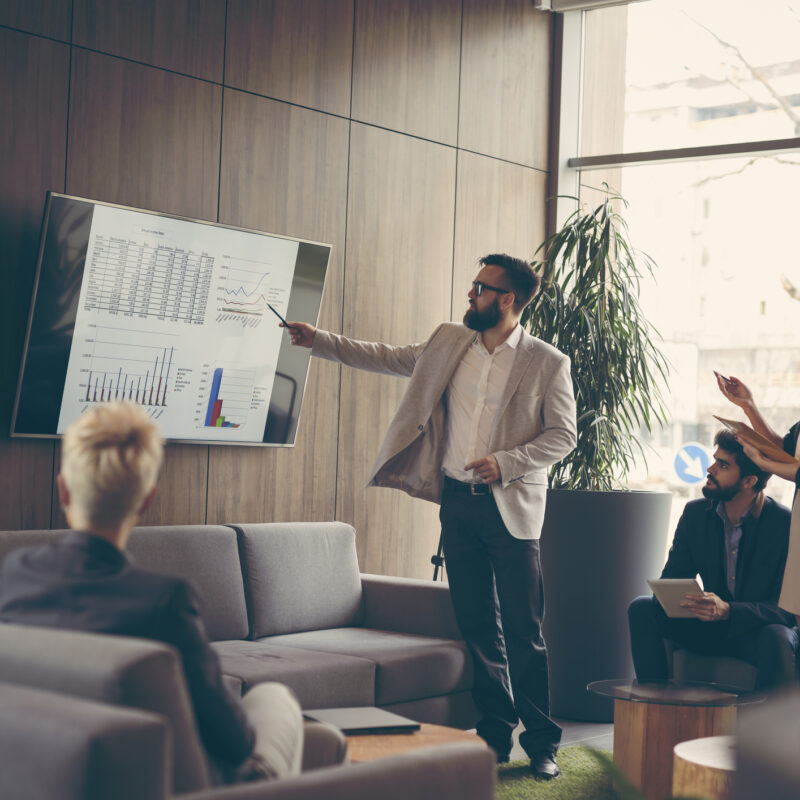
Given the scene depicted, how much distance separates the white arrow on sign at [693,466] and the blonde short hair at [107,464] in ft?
14.1

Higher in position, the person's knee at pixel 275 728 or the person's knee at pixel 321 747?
the person's knee at pixel 275 728

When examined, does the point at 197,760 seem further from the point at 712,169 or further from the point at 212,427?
the point at 712,169

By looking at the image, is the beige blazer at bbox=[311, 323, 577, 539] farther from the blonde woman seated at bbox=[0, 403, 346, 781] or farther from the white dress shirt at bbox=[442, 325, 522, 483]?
the blonde woman seated at bbox=[0, 403, 346, 781]

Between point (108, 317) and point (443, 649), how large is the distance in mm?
1717

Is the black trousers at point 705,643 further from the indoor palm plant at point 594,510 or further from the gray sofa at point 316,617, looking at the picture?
the indoor palm plant at point 594,510

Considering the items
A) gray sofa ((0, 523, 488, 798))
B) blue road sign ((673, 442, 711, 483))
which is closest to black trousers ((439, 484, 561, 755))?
gray sofa ((0, 523, 488, 798))

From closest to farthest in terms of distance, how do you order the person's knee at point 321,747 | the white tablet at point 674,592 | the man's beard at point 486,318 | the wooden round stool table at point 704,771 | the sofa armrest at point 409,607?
the person's knee at point 321,747
the wooden round stool table at point 704,771
the white tablet at point 674,592
the man's beard at point 486,318
the sofa armrest at point 409,607

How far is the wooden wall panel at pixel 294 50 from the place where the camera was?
4.44 meters

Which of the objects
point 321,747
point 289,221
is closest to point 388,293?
point 289,221

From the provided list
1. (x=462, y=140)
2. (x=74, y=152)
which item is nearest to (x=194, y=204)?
(x=74, y=152)

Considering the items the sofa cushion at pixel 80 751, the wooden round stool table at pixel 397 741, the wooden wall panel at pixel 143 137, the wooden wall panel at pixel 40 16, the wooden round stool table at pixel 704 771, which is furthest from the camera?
the wooden wall panel at pixel 143 137

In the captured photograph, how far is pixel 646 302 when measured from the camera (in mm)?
5863

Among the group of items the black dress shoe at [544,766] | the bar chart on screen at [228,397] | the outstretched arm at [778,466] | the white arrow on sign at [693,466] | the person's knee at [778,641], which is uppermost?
Answer: the bar chart on screen at [228,397]

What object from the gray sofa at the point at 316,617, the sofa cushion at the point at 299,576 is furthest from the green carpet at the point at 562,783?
the sofa cushion at the point at 299,576
